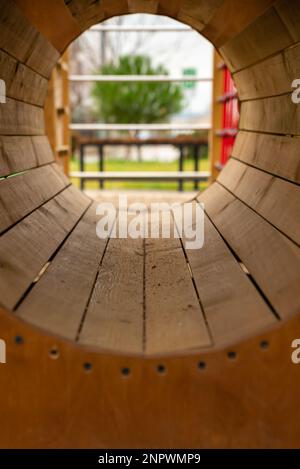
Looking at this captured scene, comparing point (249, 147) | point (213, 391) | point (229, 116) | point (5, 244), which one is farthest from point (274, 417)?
point (229, 116)

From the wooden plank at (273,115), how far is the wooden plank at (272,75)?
1.1 inches

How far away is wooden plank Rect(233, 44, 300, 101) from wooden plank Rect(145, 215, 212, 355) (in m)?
0.65

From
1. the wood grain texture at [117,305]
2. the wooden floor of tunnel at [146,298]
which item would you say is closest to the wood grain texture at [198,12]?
the wooden floor of tunnel at [146,298]

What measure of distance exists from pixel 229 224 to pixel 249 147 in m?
0.43

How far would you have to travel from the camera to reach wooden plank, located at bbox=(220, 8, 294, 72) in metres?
1.74

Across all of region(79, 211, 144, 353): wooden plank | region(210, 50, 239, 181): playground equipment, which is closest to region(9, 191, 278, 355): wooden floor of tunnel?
region(79, 211, 144, 353): wooden plank

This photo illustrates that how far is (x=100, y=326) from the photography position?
147 cm

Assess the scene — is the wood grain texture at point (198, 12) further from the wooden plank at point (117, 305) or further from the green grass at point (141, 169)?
the green grass at point (141, 169)

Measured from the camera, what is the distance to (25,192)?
6.46 feet

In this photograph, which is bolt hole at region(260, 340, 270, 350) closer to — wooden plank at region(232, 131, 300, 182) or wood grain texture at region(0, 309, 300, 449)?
wood grain texture at region(0, 309, 300, 449)

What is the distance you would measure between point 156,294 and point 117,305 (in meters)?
0.15

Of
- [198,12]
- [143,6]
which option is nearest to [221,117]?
[143,6]

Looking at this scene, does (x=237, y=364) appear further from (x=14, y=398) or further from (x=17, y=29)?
(x=17, y=29)

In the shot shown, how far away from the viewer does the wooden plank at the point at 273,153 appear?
1.74 metres
